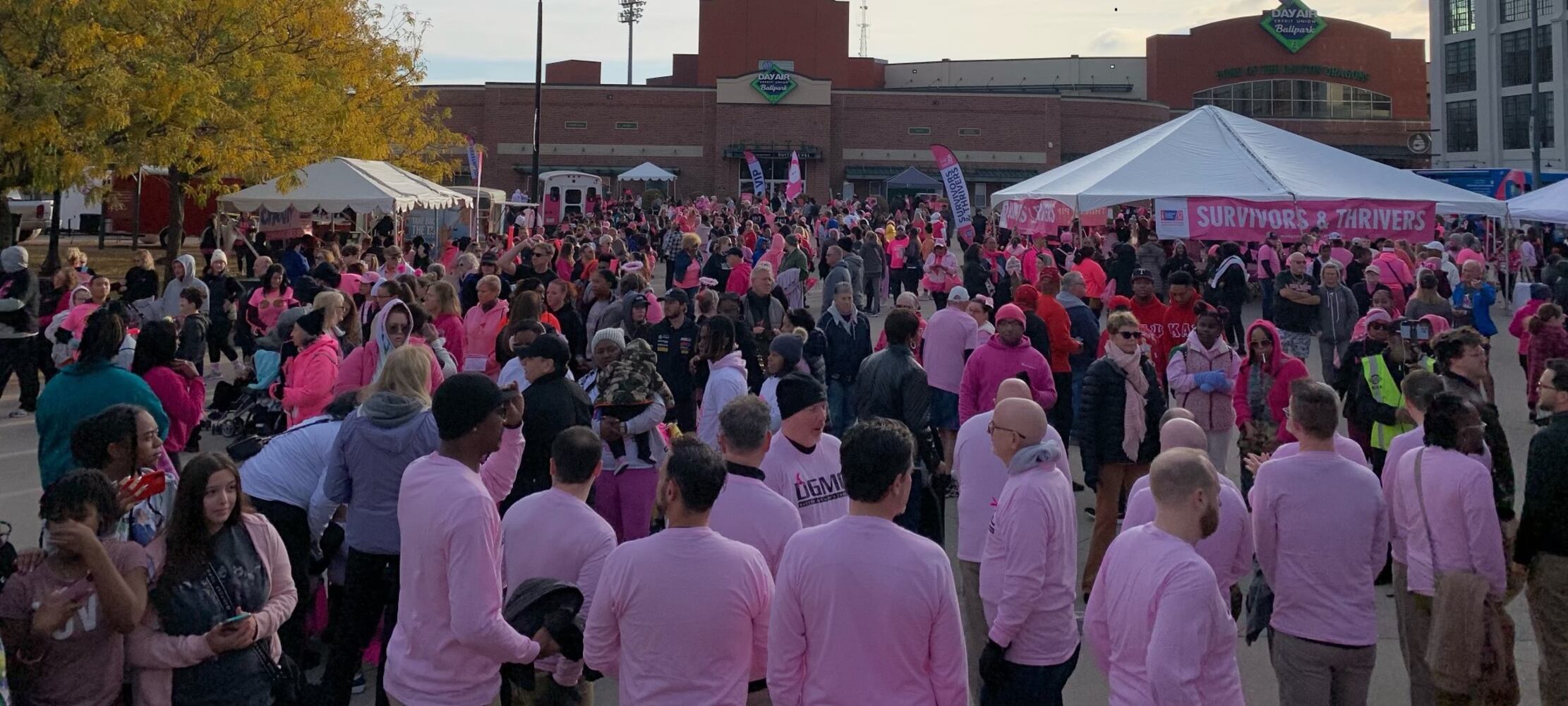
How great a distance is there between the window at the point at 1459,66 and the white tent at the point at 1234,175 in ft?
177

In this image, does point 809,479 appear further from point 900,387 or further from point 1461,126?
point 1461,126

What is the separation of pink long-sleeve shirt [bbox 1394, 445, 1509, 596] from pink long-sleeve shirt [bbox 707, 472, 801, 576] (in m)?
2.56

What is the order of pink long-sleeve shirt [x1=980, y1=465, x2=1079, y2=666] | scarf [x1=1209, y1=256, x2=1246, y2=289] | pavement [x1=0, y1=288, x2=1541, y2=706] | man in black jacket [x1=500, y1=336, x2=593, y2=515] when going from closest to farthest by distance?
pink long-sleeve shirt [x1=980, y1=465, x2=1079, y2=666] < pavement [x1=0, y1=288, x2=1541, y2=706] < man in black jacket [x1=500, y1=336, x2=593, y2=515] < scarf [x1=1209, y1=256, x2=1246, y2=289]

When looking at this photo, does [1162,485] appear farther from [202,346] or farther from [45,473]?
[202,346]

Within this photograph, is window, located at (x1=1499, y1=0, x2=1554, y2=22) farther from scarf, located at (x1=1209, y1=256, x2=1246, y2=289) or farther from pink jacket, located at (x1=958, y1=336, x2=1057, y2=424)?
pink jacket, located at (x1=958, y1=336, x2=1057, y2=424)

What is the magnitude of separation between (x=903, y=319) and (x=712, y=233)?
21893 mm

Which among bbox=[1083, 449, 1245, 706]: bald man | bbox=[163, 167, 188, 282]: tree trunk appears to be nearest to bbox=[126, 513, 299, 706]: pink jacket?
bbox=[1083, 449, 1245, 706]: bald man

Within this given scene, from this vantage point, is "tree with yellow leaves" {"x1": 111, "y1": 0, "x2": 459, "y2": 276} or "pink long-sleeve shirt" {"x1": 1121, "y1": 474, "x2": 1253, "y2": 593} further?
"tree with yellow leaves" {"x1": 111, "y1": 0, "x2": 459, "y2": 276}

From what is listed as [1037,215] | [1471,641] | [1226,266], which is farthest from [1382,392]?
[1226,266]

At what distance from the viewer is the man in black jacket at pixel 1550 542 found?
5.26 meters

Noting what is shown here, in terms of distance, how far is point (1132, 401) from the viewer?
783cm

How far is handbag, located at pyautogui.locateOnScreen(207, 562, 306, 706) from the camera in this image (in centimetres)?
423

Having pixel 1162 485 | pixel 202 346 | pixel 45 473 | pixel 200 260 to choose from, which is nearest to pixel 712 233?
pixel 200 260

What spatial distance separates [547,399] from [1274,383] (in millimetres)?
4630
